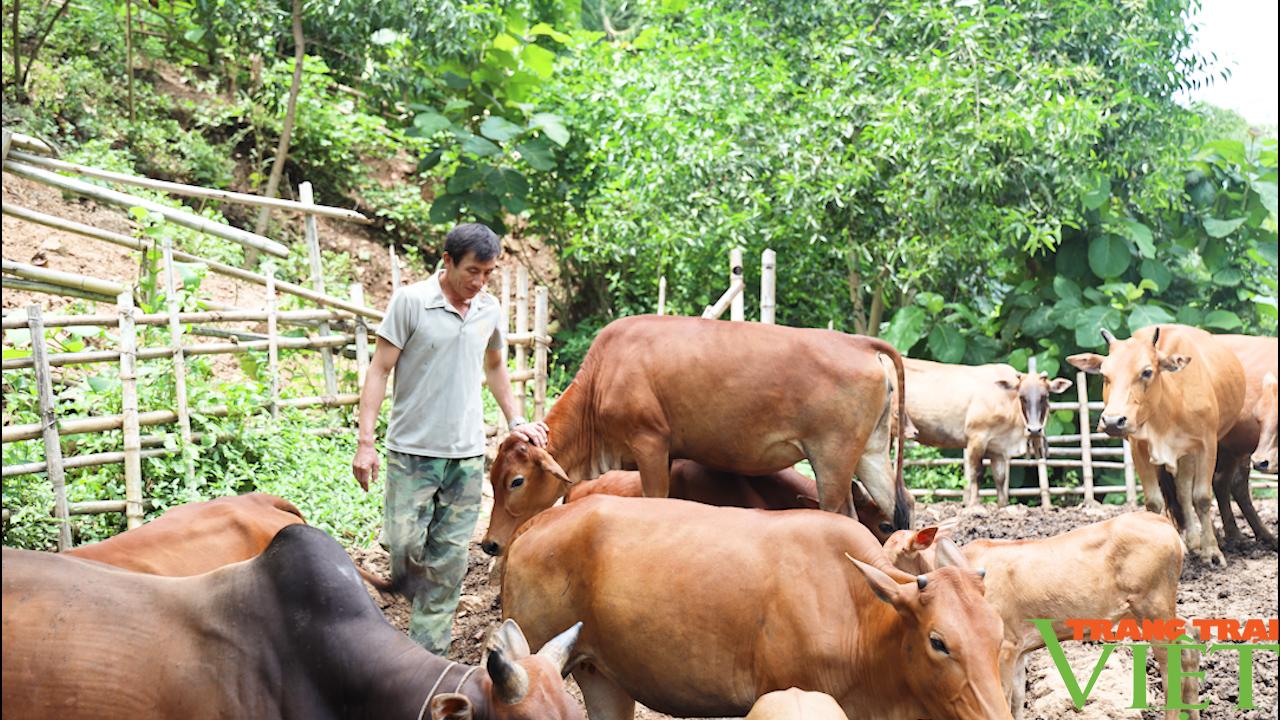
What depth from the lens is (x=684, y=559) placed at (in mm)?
4840

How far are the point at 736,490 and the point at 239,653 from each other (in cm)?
347

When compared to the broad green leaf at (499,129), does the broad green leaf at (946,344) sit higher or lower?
lower

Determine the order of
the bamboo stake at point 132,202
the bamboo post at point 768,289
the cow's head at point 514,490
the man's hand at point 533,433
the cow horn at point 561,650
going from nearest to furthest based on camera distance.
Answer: the cow horn at point 561,650, the man's hand at point 533,433, the cow's head at point 514,490, the bamboo stake at point 132,202, the bamboo post at point 768,289

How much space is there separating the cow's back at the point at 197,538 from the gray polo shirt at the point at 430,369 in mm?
667

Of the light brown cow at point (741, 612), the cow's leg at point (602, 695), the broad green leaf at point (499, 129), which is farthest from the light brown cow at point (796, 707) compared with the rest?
the broad green leaf at point (499, 129)

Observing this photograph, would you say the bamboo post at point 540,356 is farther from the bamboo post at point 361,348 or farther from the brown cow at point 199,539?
the brown cow at point 199,539

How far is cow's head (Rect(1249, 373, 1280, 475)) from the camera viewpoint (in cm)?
887

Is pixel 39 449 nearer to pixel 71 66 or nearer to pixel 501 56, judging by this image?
pixel 71 66

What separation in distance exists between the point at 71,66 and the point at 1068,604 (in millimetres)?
13608

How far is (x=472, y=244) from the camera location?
17.4 feet

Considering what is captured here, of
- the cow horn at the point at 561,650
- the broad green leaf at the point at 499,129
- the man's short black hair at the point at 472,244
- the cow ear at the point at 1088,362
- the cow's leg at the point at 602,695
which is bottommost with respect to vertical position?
the cow's leg at the point at 602,695

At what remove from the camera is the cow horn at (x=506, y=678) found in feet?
10.6

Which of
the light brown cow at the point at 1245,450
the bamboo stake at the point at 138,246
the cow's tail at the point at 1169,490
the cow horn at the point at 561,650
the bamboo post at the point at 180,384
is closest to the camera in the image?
the cow horn at the point at 561,650

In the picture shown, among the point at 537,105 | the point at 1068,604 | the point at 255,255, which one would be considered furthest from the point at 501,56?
the point at 1068,604
